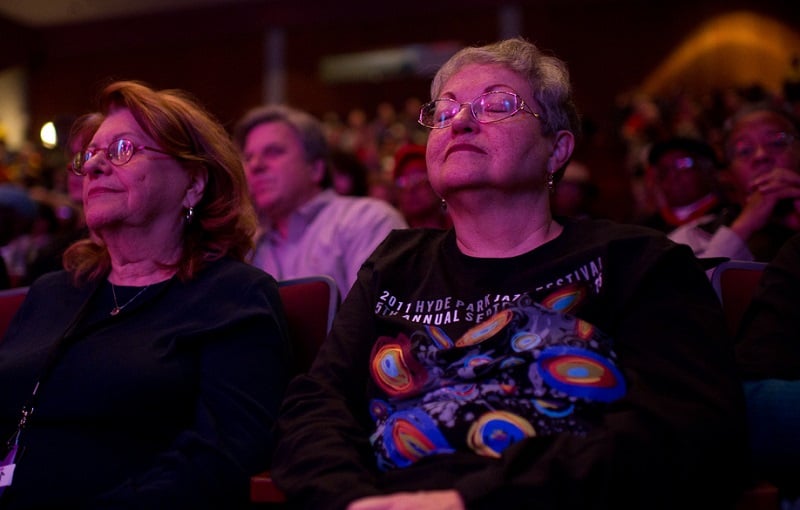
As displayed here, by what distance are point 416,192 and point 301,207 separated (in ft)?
1.75

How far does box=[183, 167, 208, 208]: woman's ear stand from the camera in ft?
5.70

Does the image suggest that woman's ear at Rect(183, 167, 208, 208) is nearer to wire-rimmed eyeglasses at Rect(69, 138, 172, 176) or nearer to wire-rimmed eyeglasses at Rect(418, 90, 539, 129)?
wire-rimmed eyeglasses at Rect(69, 138, 172, 176)

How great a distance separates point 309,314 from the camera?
1.64 m

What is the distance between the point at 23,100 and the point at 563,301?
10684 mm

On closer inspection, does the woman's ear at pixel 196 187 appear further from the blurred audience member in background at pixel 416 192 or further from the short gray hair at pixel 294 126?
the blurred audience member in background at pixel 416 192

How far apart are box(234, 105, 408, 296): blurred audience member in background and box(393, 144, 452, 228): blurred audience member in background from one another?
266 mm

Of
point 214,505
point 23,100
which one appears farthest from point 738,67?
point 23,100

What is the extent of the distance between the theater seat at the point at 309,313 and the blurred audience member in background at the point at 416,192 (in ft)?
4.73

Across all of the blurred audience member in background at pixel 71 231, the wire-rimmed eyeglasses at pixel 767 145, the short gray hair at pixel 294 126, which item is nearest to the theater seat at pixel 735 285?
the wire-rimmed eyeglasses at pixel 767 145

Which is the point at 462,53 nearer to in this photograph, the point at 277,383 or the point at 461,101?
the point at 461,101

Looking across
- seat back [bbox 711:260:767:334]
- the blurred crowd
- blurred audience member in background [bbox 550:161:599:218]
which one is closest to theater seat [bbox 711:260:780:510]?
seat back [bbox 711:260:767:334]

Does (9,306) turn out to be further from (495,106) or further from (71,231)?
(495,106)

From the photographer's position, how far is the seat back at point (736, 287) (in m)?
1.49

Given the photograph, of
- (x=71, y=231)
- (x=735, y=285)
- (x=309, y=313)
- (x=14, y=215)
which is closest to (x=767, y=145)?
(x=735, y=285)
